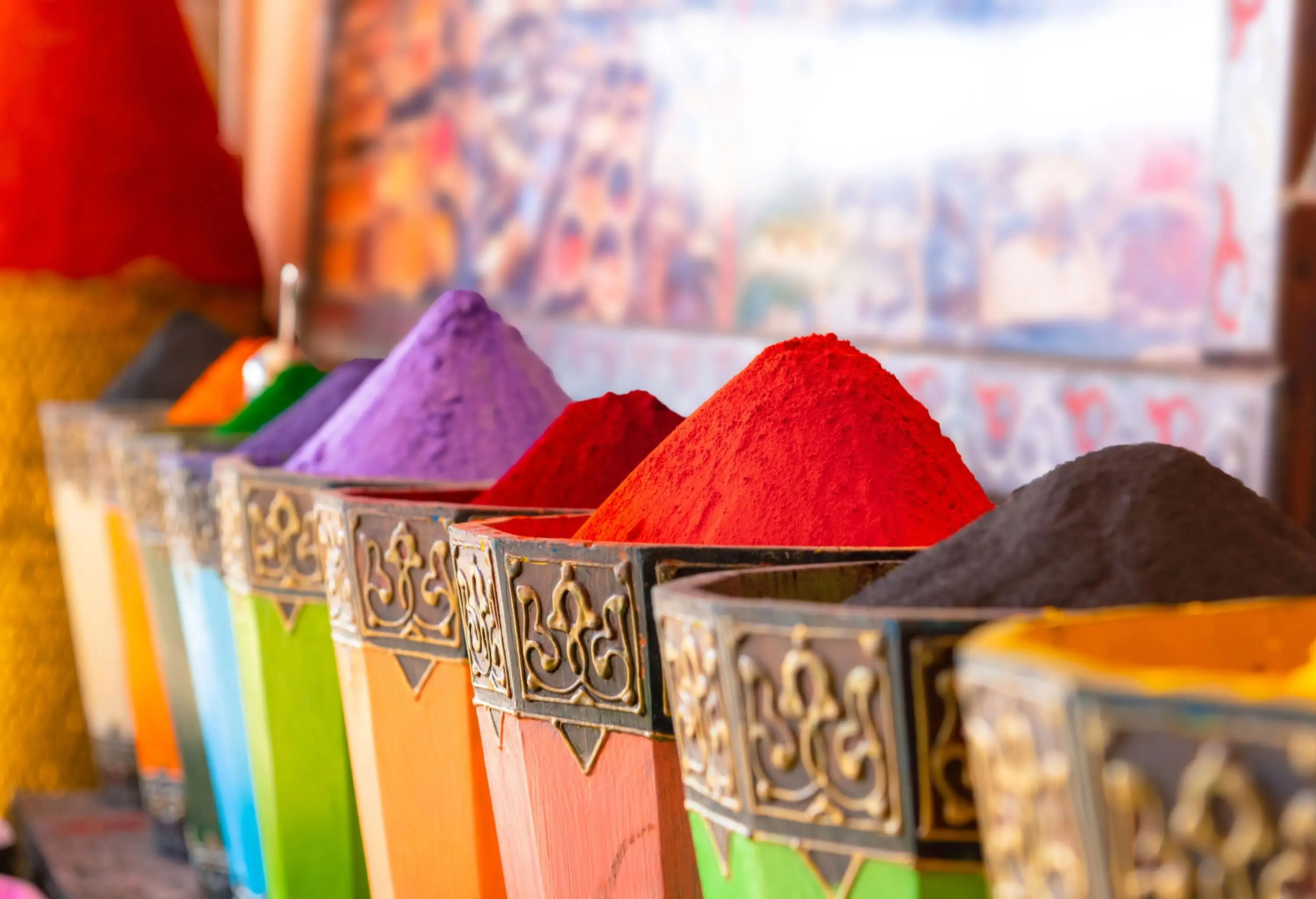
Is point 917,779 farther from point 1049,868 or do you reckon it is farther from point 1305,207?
point 1305,207

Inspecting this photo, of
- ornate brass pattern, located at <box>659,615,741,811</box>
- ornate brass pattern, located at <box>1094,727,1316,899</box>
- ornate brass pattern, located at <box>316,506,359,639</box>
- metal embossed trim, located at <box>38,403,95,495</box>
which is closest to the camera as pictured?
ornate brass pattern, located at <box>1094,727,1316,899</box>

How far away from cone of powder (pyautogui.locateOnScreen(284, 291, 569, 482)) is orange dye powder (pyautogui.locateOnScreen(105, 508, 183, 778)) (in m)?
0.36

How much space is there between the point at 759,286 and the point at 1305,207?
0.38 metres

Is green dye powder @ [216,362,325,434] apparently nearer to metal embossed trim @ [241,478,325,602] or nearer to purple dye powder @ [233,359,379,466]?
purple dye powder @ [233,359,379,466]

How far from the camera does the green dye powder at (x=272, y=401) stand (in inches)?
33.7

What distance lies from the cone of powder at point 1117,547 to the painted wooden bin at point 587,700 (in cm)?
5

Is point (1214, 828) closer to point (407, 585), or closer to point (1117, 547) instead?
point (1117, 547)

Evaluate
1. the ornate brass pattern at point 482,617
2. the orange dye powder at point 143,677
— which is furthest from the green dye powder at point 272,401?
the ornate brass pattern at point 482,617

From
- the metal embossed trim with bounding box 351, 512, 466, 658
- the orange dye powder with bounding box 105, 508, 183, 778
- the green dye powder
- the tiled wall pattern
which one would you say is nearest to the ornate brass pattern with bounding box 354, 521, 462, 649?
the metal embossed trim with bounding box 351, 512, 466, 658

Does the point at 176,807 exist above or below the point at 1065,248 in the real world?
below

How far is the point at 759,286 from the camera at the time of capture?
3.08 feet

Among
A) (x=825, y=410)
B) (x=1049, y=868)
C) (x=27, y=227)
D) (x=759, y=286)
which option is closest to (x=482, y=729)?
(x=825, y=410)

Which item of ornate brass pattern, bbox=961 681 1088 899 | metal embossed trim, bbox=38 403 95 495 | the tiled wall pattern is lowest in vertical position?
metal embossed trim, bbox=38 403 95 495

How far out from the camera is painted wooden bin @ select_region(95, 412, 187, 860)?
95 centimetres
